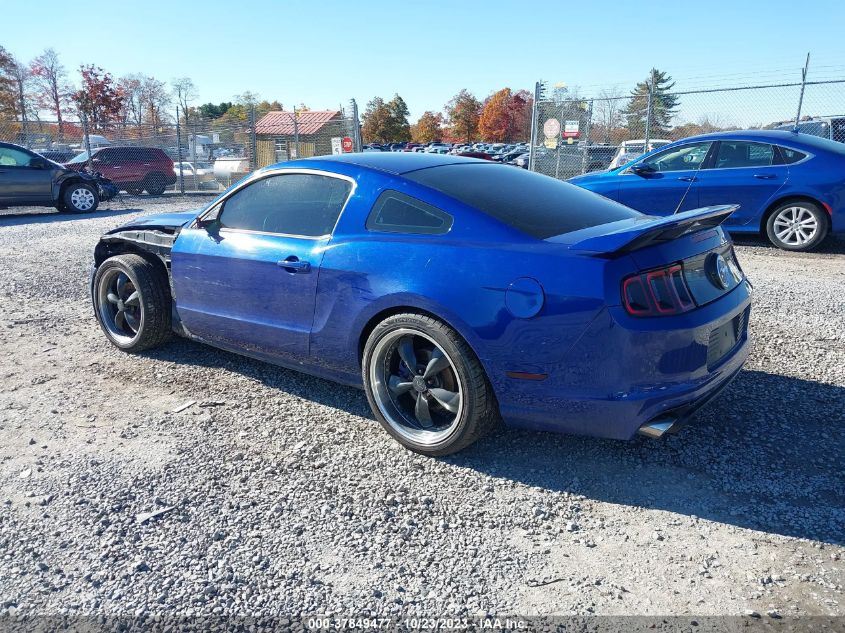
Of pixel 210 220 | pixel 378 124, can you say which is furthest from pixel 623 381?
pixel 378 124

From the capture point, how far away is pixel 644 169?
28.6 feet

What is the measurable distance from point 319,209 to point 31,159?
41.7 ft

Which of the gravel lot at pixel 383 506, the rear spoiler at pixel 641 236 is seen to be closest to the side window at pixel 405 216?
the rear spoiler at pixel 641 236

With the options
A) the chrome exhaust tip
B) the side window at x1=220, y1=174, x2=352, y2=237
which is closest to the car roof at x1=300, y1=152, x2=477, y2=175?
the side window at x1=220, y1=174, x2=352, y2=237

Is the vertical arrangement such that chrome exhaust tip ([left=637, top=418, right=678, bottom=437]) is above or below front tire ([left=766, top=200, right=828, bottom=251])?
below

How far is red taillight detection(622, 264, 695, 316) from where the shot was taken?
2668mm

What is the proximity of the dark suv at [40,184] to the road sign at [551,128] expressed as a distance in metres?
10.4

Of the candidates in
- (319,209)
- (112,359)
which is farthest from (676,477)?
(112,359)

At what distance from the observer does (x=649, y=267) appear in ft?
8.95

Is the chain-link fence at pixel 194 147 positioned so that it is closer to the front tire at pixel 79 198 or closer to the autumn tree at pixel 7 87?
the front tire at pixel 79 198

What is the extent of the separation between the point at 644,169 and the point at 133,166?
16.0 meters

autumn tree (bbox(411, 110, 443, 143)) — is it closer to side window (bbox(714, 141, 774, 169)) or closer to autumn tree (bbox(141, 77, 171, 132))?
autumn tree (bbox(141, 77, 171, 132))

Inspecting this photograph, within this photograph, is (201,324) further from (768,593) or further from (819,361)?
(819,361)

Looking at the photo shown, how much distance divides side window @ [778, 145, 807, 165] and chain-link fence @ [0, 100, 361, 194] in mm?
11489
